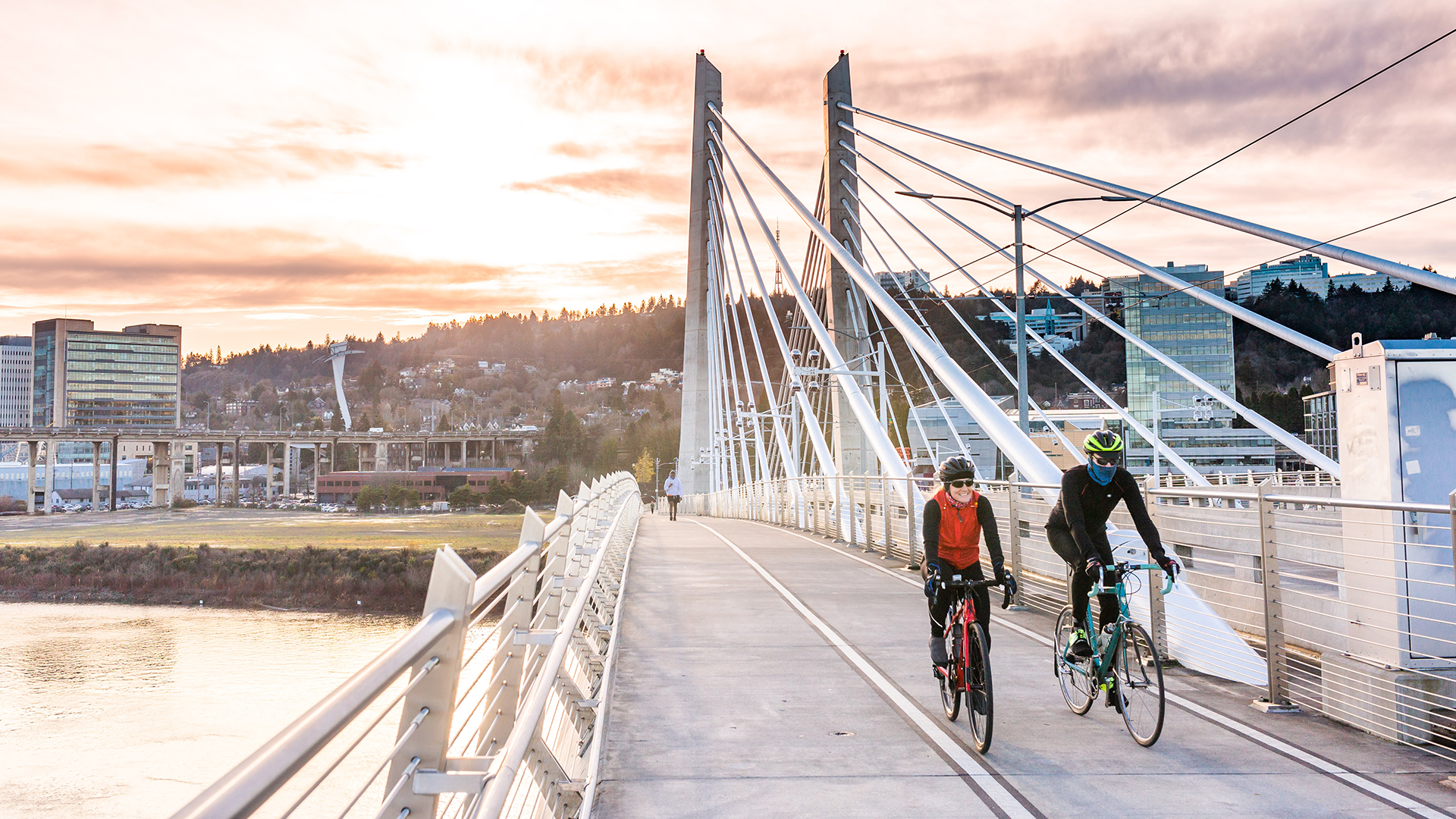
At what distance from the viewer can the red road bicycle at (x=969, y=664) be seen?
5.93 m

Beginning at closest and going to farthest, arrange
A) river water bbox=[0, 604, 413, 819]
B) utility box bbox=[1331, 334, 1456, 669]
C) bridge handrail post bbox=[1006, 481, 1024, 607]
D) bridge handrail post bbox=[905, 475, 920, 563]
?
utility box bbox=[1331, 334, 1456, 669] → bridge handrail post bbox=[1006, 481, 1024, 607] → bridge handrail post bbox=[905, 475, 920, 563] → river water bbox=[0, 604, 413, 819]

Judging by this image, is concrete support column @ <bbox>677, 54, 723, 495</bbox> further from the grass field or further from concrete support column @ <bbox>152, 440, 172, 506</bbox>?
concrete support column @ <bbox>152, 440, 172, 506</bbox>

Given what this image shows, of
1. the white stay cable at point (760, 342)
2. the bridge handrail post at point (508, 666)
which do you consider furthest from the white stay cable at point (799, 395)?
the bridge handrail post at point (508, 666)

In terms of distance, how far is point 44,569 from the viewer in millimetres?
91812

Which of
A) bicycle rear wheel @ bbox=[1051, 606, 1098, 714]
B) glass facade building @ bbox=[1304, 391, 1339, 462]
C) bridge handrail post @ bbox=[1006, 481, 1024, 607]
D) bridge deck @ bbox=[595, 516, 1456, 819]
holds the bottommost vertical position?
bridge deck @ bbox=[595, 516, 1456, 819]

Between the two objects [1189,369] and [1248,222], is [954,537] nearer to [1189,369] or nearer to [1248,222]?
[1248,222]

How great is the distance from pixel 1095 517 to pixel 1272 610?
63.9 inches

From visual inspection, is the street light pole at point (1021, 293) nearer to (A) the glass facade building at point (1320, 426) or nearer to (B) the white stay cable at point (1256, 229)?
(B) the white stay cable at point (1256, 229)

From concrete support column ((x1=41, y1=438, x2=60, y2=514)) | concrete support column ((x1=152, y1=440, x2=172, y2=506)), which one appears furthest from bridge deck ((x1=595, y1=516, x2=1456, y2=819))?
concrete support column ((x1=152, y1=440, x2=172, y2=506))

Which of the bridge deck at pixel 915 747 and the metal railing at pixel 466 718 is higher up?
the metal railing at pixel 466 718

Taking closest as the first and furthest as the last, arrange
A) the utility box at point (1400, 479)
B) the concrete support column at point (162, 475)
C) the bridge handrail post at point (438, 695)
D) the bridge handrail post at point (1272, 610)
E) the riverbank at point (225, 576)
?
1. the bridge handrail post at point (438, 695)
2. the utility box at point (1400, 479)
3. the bridge handrail post at point (1272, 610)
4. the riverbank at point (225, 576)
5. the concrete support column at point (162, 475)

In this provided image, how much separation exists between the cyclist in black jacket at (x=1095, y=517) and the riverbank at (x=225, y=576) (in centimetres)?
7833

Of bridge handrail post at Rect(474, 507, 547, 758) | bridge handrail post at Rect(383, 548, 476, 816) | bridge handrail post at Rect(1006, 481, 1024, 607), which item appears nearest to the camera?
bridge handrail post at Rect(383, 548, 476, 816)

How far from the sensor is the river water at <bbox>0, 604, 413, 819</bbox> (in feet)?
125
